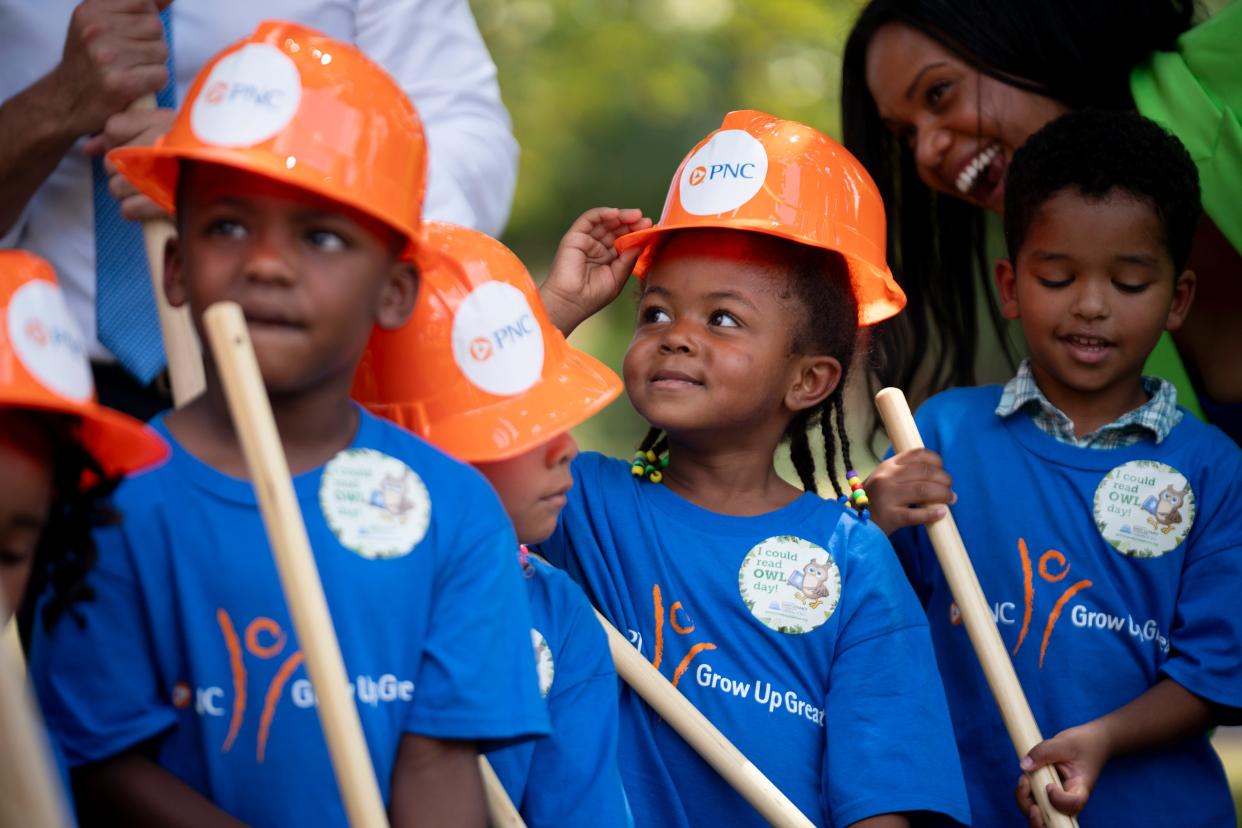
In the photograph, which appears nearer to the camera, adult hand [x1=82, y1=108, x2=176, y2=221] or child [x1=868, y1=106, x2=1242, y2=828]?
adult hand [x1=82, y1=108, x2=176, y2=221]

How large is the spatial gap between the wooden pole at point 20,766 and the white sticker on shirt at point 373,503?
58cm

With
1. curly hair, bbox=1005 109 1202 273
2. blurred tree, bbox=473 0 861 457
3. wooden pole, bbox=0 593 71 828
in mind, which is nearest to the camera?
wooden pole, bbox=0 593 71 828

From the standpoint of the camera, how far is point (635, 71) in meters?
9.42


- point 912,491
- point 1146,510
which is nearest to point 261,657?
point 912,491

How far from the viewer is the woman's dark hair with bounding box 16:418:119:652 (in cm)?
219

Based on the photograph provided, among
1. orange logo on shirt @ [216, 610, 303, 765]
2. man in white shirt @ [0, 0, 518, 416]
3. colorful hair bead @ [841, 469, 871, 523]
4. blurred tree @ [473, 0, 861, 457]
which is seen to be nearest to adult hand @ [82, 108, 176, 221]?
man in white shirt @ [0, 0, 518, 416]

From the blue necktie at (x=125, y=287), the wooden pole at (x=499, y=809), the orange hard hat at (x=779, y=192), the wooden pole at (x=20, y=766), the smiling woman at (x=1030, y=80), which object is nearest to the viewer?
the wooden pole at (x=20, y=766)

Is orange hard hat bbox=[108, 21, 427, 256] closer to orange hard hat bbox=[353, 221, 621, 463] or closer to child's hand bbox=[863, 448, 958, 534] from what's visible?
orange hard hat bbox=[353, 221, 621, 463]

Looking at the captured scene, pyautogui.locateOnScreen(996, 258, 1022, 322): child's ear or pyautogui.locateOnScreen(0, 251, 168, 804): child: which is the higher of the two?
pyautogui.locateOnScreen(996, 258, 1022, 322): child's ear

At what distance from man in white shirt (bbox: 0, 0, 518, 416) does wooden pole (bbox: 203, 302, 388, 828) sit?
76cm

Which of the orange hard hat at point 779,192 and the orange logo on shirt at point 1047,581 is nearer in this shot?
Result: the orange hard hat at point 779,192

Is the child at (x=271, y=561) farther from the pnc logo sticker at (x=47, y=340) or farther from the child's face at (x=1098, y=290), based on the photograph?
the child's face at (x=1098, y=290)

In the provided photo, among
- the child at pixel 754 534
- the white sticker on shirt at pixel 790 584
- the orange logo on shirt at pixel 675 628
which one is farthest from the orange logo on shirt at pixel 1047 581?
the orange logo on shirt at pixel 675 628

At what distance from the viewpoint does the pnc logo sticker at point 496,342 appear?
8.94 ft
